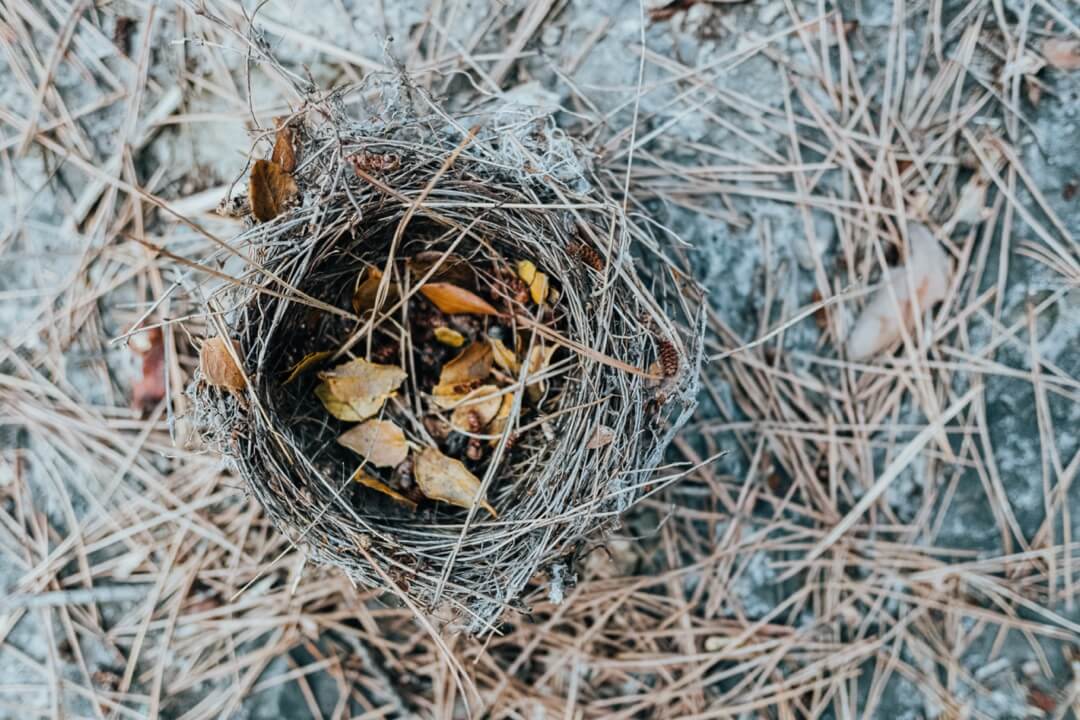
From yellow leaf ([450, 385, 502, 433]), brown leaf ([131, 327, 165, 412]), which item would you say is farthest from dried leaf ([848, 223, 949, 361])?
brown leaf ([131, 327, 165, 412])

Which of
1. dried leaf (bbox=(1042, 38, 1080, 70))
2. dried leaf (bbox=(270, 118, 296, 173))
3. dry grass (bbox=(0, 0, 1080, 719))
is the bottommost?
dry grass (bbox=(0, 0, 1080, 719))

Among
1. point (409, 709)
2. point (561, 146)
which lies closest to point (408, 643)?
point (409, 709)

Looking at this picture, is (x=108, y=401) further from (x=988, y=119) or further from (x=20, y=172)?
(x=988, y=119)

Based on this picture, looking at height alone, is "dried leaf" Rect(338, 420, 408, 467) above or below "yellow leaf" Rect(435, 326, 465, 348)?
below

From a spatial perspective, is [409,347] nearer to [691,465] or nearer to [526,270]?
[526,270]

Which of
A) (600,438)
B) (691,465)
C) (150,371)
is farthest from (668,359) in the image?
(150,371)

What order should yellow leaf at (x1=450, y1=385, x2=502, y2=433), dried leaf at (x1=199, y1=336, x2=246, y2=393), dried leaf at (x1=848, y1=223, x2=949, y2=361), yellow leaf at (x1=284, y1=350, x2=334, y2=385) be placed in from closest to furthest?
dried leaf at (x1=199, y1=336, x2=246, y2=393)
yellow leaf at (x1=284, y1=350, x2=334, y2=385)
yellow leaf at (x1=450, y1=385, x2=502, y2=433)
dried leaf at (x1=848, y1=223, x2=949, y2=361)

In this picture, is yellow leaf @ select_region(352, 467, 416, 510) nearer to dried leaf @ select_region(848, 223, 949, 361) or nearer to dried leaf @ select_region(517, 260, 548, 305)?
dried leaf @ select_region(517, 260, 548, 305)
